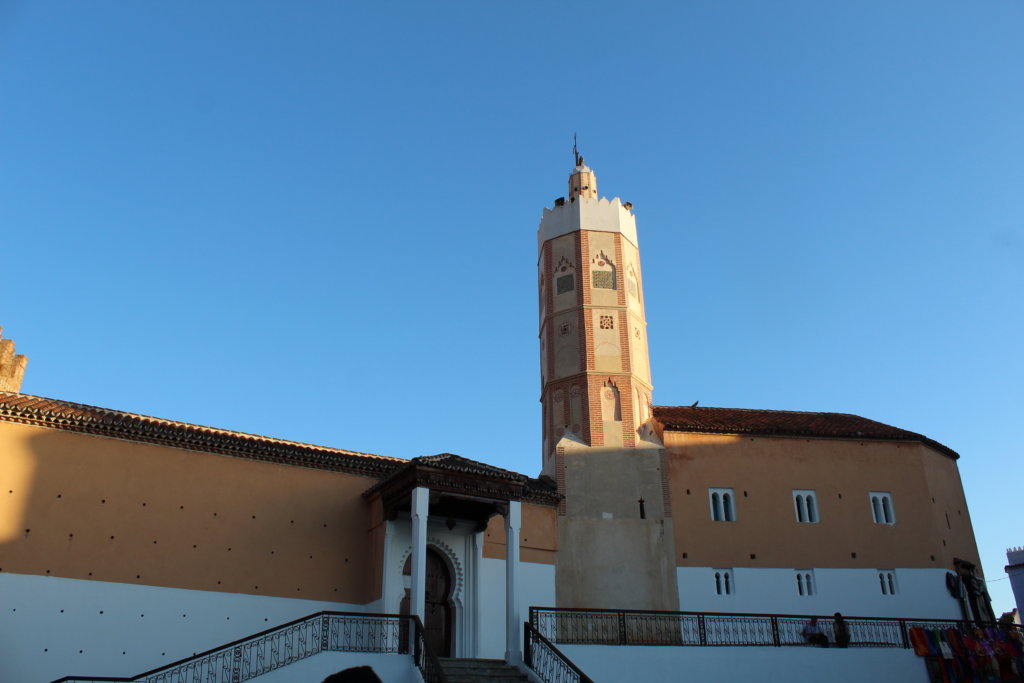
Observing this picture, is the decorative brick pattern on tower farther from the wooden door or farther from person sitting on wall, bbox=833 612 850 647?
person sitting on wall, bbox=833 612 850 647

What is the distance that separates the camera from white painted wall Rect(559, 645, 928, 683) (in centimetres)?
1642

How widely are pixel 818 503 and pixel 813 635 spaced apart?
4509 millimetres

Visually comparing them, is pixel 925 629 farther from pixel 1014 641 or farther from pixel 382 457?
pixel 382 457

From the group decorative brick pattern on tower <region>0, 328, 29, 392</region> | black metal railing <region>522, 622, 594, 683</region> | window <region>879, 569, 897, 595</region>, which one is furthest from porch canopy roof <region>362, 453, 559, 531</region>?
decorative brick pattern on tower <region>0, 328, 29, 392</region>

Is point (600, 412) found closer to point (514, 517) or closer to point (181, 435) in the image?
→ point (514, 517)

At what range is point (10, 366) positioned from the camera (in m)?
27.8

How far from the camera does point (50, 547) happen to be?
49.9 feet

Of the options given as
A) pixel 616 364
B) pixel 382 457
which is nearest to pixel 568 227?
pixel 616 364

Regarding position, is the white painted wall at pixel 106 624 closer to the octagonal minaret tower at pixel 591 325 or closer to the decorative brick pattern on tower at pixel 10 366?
the octagonal minaret tower at pixel 591 325

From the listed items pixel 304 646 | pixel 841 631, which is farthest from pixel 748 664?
pixel 304 646

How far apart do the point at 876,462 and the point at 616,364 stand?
7.68m

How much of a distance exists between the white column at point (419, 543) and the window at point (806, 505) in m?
10.9

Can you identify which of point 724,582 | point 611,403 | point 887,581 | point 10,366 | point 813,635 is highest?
point 10,366

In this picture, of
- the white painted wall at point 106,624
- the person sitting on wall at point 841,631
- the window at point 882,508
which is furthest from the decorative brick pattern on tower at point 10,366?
the window at point 882,508
